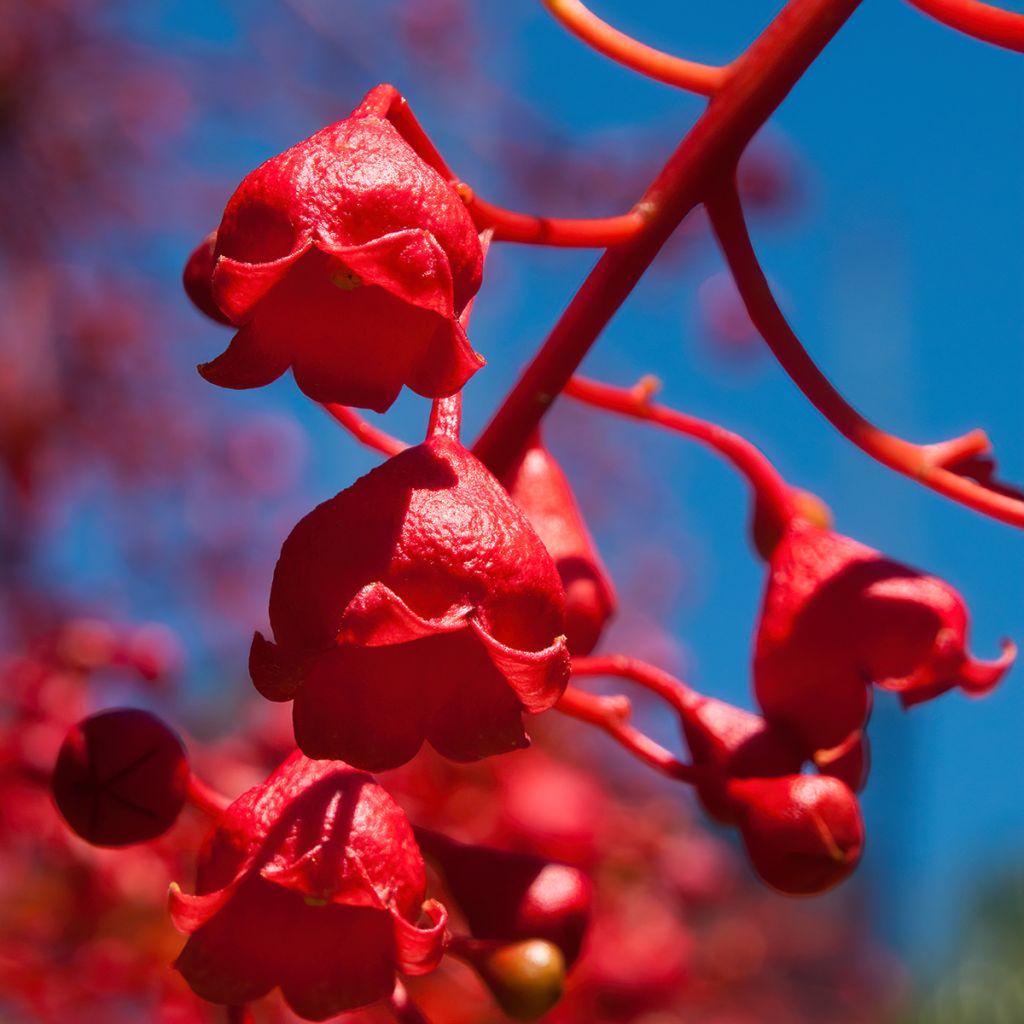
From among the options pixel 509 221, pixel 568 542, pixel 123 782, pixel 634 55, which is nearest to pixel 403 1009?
pixel 123 782

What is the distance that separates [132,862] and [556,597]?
43.4 inches

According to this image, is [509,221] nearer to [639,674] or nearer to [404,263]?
[404,263]

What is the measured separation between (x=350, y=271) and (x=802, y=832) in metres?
0.38

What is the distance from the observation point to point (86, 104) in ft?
12.5

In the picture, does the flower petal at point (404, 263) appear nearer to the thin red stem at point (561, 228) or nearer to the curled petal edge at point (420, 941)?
the thin red stem at point (561, 228)

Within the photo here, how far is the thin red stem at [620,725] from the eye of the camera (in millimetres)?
783

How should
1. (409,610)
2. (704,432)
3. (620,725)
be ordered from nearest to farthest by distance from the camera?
(409,610), (620,725), (704,432)

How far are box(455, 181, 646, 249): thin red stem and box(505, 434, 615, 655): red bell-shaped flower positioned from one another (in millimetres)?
178

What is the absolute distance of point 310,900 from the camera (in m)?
0.66

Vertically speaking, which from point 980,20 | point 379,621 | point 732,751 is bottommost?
point 732,751

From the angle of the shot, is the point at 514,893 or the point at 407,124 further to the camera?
the point at 514,893

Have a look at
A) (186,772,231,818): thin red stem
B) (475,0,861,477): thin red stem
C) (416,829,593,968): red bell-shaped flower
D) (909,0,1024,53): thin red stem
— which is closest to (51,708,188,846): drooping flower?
(186,772,231,818): thin red stem

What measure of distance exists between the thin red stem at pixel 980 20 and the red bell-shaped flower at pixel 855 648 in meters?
0.31

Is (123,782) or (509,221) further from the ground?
(509,221)
